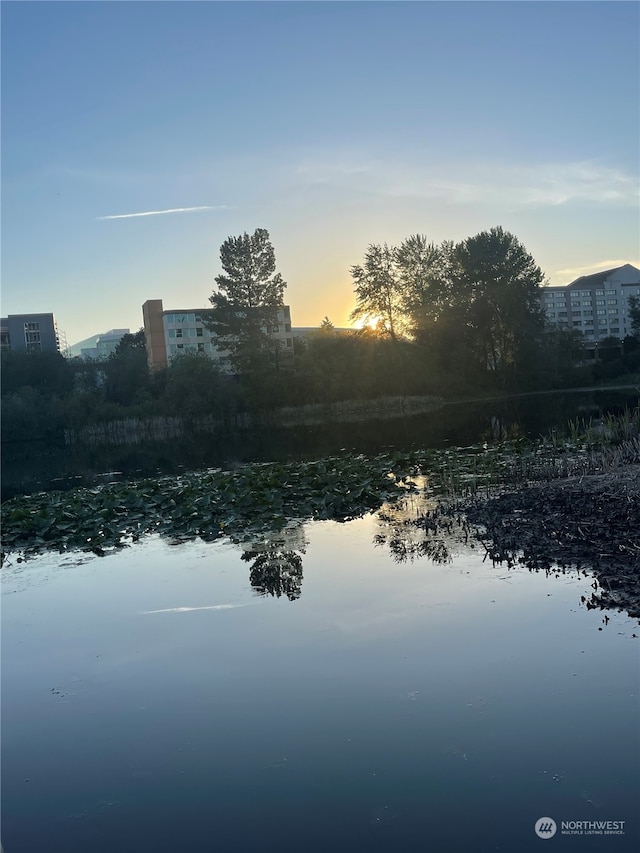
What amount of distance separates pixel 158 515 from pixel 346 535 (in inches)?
188

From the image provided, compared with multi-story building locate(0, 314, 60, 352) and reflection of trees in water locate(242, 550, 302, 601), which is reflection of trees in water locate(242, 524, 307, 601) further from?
multi-story building locate(0, 314, 60, 352)

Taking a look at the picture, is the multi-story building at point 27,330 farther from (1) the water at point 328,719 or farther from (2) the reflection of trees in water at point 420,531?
(1) the water at point 328,719

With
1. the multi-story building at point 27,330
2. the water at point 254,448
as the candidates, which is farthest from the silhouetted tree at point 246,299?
the multi-story building at point 27,330

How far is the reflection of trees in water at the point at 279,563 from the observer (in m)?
10.1

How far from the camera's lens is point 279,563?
1150 centimetres

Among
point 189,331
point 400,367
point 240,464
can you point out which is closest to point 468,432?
point 240,464

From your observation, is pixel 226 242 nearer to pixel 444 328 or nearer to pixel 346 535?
pixel 444 328

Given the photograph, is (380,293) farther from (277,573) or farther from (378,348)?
(277,573)

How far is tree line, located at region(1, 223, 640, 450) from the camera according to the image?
2479 inches

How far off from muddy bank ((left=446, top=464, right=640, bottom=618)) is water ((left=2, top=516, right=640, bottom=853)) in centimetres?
41

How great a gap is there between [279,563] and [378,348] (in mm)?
56970

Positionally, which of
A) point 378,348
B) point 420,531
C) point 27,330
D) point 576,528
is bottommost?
point 420,531

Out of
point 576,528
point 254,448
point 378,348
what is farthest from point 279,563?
point 378,348

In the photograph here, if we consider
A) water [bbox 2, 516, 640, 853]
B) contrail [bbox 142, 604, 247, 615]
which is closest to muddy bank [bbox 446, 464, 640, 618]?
water [bbox 2, 516, 640, 853]
